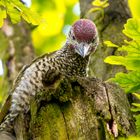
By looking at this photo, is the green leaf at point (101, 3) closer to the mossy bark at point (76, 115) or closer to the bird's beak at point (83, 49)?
the bird's beak at point (83, 49)

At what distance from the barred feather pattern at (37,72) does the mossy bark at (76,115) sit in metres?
0.80

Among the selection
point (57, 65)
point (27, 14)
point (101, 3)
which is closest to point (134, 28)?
point (27, 14)

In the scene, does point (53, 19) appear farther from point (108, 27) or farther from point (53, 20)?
point (108, 27)

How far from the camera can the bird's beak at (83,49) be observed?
4.18 m

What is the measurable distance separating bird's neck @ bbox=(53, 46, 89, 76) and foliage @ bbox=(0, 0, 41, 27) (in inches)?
54.1

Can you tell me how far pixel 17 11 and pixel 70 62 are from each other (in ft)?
5.33

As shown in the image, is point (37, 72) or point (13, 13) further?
point (37, 72)

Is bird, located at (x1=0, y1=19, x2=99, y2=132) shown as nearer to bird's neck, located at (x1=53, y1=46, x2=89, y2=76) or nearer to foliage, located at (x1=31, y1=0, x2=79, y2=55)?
bird's neck, located at (x1=53, y1=46, x2=89, y2=76)

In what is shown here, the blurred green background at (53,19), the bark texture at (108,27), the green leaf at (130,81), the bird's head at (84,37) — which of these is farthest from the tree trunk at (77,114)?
the blurred green background at (53,19)

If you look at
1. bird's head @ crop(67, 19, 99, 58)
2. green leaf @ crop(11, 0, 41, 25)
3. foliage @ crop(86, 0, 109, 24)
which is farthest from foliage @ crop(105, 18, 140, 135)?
foliage @ crop(86, 0, 109, 24)

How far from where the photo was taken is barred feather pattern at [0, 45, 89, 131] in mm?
3615

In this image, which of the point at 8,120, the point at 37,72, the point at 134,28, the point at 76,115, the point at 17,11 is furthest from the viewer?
the point at 37,72

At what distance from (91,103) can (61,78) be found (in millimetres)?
186

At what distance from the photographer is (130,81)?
2252mm
